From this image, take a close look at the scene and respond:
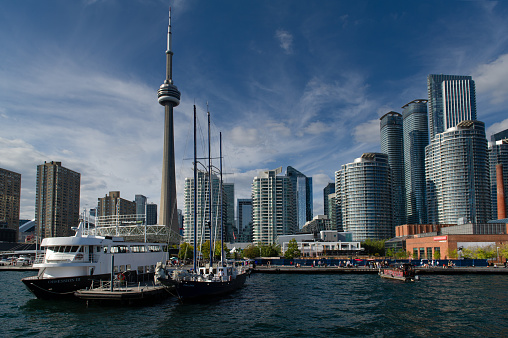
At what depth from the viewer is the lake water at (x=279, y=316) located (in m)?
37.6

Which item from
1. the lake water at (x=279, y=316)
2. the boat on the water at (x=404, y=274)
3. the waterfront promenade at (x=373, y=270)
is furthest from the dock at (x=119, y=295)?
the waterfront promenade at (x=373, y=270)

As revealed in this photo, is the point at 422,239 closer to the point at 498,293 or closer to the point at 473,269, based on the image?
the point at 473,269

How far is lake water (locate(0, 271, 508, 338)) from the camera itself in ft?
123

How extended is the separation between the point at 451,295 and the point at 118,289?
46743 mm

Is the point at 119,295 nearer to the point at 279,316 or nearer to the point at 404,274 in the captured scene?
the point at 279,316

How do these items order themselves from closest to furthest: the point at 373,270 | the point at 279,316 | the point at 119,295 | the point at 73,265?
the point at 279,316, the point at 119,295, the point at 73,265, the point at 373,270

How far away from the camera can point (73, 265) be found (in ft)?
178

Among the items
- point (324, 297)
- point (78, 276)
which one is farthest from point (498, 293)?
point (78, 276)

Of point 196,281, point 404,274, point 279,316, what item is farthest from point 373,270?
point 279,316

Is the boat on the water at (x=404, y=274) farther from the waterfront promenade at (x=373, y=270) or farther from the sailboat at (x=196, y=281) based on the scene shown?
the sailboat at (x=196, y=281)

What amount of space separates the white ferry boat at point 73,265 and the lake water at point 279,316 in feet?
7.47

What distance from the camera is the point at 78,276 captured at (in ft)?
179

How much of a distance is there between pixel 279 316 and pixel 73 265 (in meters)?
28.9

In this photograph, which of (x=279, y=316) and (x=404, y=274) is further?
(x=404, y=274)
